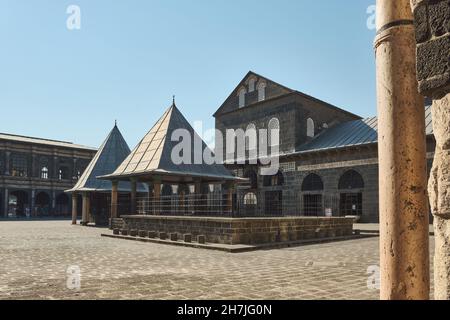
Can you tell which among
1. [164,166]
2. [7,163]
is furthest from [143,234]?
[7,163]

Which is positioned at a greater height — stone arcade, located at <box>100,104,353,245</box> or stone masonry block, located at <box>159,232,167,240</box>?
stone arcade, located at <box>100,104,353,245</box>

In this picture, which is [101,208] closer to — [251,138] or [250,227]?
[251,138]

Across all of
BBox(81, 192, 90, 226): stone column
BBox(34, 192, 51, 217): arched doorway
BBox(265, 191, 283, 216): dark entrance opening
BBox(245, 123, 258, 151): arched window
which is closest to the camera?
BBox(81, 192, 90, 226): stone column

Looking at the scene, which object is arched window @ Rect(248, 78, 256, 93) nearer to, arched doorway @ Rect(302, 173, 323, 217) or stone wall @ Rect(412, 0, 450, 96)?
arched doorway @ Rect(302, 173, 323, 217)

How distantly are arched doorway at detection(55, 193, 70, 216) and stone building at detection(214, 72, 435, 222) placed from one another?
26297 millimetres

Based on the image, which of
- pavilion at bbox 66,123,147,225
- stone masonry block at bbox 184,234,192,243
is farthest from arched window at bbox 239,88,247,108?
stone masonry block at bbox 184,234,192,243

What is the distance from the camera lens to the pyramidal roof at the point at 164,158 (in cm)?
1691

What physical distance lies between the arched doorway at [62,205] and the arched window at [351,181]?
130ft

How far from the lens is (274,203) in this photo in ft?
105

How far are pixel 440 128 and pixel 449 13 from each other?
1.96 ft

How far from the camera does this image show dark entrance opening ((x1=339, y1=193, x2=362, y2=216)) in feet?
86.3

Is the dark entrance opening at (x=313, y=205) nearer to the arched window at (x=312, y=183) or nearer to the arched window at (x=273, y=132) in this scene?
the arched window at (x=312, y=183)

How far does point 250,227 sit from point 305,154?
18053mm

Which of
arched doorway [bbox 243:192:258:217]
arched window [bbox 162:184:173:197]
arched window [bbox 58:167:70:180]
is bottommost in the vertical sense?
arched doorway [bbox 243:192:258:217]
